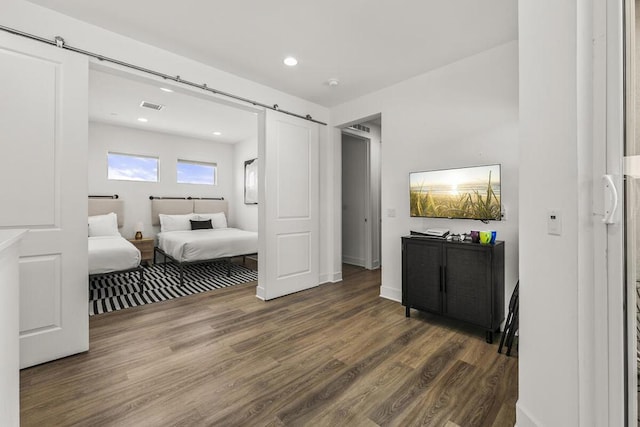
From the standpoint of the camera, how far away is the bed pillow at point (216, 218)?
20.1 ft

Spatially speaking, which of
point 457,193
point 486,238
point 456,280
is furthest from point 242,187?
point 486,238

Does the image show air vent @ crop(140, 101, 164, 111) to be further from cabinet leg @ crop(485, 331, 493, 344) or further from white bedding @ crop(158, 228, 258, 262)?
cabinet leg @ crop(485, 331, 493, 344)

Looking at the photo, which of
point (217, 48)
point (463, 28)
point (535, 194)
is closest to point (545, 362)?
point (535, 194)

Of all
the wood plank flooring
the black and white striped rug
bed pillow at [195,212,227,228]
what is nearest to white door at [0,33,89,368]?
the wood plank flooring

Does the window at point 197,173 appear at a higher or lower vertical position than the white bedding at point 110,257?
higher

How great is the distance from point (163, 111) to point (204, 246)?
2.37 meters

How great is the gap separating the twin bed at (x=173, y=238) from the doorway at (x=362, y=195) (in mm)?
1873

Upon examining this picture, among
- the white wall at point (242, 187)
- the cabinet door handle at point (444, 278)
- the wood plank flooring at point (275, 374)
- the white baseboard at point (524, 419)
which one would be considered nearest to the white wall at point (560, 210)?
the white baseboard at point (524, 419)

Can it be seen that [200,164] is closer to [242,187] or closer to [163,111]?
[242,187]

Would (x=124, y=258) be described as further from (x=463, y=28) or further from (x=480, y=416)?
(x=463, y=28)

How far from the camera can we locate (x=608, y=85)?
1.00 metres

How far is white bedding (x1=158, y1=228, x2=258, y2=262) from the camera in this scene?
14.2ft

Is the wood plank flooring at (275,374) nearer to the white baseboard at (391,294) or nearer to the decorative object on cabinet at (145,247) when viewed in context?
the white baseboard at (391,294)

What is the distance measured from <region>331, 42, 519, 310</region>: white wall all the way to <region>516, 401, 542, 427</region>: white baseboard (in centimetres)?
142
